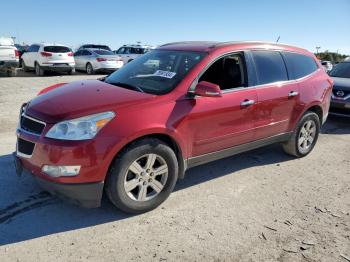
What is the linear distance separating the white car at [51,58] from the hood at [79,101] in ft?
43.4

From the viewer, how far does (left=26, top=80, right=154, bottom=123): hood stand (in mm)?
3283

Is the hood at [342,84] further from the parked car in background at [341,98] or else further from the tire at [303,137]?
the tire at [303,137]

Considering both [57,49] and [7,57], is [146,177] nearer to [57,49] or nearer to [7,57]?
[7,57]

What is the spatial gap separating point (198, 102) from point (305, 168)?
231 centimetres

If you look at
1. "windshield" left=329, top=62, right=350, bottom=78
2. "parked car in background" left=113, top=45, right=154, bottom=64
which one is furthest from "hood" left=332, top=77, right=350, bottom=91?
"parked car in background" left=113, top=45, right=154, bottom=64

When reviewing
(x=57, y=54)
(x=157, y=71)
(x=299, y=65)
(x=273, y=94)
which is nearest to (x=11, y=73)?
(x=57, y=54)

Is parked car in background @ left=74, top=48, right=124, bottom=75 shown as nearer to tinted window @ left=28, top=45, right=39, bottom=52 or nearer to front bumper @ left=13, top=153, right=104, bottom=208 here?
tinted window @ left=28, top=45, right=39, bottom=52

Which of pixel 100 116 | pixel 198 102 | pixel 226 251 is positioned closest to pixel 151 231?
pixel 226 251

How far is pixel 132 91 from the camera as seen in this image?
3.79 metres

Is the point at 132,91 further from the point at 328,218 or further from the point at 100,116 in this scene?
the point at 328,218

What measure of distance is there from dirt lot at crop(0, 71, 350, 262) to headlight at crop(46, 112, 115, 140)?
89cm

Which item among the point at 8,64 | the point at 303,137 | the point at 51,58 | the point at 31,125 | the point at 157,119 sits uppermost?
the point at 157,119

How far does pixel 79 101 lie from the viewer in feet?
11.5

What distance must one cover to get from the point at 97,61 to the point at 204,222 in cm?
1570
